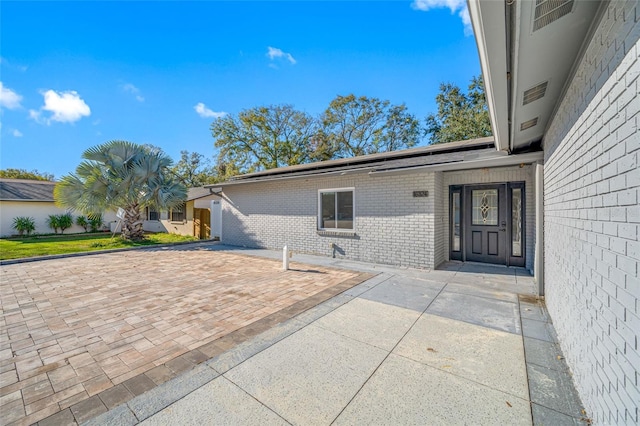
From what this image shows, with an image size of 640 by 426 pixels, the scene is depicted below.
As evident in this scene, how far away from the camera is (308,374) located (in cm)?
253


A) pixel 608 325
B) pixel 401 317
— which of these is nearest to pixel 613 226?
pixel 608 325

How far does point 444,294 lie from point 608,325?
3.31m

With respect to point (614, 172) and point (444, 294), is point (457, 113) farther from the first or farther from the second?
point (614, 172)

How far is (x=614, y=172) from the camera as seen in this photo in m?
1.61

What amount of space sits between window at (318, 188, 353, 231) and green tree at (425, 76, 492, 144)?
15185 millimetres

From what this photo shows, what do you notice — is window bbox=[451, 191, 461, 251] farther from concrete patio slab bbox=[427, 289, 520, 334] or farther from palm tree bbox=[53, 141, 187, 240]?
palm tree bbox=[53, 141, 187, 240]

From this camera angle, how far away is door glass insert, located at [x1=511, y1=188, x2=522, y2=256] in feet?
22.4

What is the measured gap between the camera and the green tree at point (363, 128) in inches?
936

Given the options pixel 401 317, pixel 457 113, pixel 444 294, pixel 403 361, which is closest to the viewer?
pixel 403 361

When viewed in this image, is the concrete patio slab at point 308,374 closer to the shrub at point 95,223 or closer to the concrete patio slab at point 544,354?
the concrete patio slab at point 544,354

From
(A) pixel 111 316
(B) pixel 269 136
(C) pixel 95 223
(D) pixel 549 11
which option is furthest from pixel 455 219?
(C) pixel 95 223

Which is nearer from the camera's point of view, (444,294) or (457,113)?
(444,294)

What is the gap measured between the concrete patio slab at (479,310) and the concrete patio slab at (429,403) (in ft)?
5.21

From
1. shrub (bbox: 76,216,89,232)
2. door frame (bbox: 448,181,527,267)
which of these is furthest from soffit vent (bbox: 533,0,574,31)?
shrub (bbox: 76,216,89,232)
